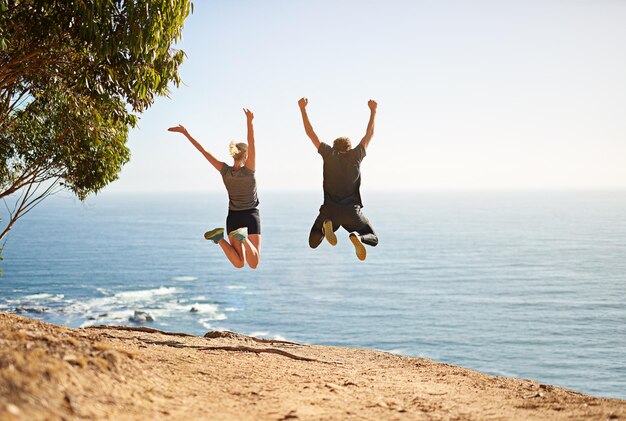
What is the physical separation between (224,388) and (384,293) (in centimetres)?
8179

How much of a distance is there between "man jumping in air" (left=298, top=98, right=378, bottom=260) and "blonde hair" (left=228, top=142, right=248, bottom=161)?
125 cm

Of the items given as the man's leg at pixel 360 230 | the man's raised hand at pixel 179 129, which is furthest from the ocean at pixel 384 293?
the man's raised hand at pixel 179 129

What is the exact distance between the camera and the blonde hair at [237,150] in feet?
32.3

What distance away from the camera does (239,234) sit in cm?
946

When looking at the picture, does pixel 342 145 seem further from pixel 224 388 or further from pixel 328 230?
pixel 224 388

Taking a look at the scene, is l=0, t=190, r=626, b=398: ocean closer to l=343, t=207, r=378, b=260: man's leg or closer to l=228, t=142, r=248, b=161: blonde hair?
l=343, t=207, r=378, b=260: man's leg

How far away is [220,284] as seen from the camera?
312ft

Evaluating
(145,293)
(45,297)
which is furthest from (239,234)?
(145,293)

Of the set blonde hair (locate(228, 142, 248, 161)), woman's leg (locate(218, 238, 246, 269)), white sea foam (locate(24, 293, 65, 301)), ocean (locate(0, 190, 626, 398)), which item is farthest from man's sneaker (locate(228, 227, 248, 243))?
white sea foam (locate(24, 293, 65, 301))

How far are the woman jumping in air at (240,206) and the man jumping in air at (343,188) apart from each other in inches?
44.2

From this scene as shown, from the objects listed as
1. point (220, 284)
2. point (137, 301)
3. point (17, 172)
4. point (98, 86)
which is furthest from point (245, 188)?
point (220, 284)

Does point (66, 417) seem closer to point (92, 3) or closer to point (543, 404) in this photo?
point (543, 404)

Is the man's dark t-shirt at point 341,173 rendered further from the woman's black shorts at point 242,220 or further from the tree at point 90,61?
the tree at point 90,61

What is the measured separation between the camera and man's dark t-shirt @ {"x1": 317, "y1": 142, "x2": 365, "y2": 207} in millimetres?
9156
